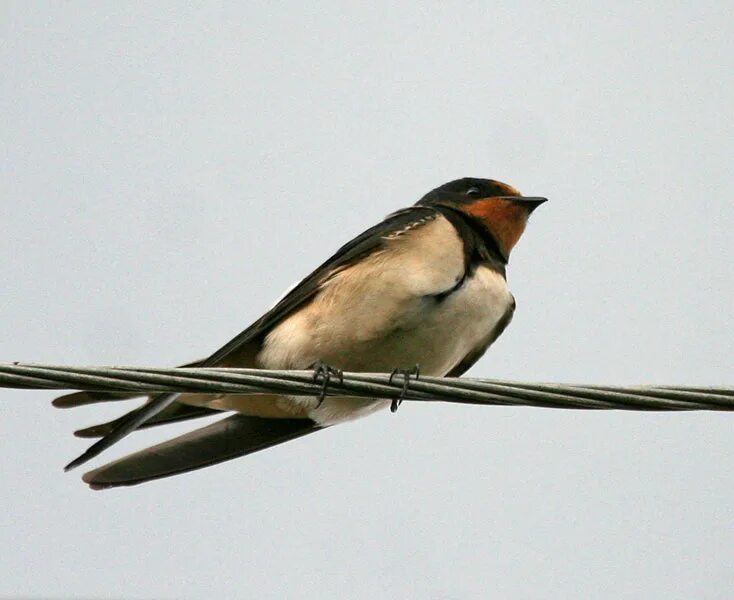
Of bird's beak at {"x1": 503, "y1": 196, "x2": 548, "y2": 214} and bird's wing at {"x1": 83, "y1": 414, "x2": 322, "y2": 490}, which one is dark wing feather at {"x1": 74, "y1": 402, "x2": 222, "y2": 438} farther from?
bird's beak at {"x1": 503, "y1": 196, "x2": 548, "y2": 214}

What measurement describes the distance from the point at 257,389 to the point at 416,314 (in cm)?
167

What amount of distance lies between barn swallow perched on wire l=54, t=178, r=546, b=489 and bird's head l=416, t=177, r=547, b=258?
39 centimetres

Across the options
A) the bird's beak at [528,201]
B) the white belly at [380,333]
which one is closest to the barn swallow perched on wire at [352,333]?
the white belly at [380,333]

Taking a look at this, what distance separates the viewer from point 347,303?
4.96 m

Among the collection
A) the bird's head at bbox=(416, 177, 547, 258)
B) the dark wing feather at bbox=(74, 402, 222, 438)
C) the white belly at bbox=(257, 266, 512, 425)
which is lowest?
the dark wing feather at bbox=(74, 402, 222, 438)

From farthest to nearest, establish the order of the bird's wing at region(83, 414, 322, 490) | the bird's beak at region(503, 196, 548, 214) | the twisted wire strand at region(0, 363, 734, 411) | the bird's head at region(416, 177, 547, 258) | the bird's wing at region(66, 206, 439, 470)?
the bird's beak at region(503, 196, 548, 214) < the bird's head at region(416, 177, 547, 258) < the bird's wing at region(66, 206, 439, 470) < the bird's wing at region(83, 414, 322, 490) < the twisted wire strand at region(0, 363, 734, 411)

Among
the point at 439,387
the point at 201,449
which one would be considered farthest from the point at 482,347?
the point at 439,387

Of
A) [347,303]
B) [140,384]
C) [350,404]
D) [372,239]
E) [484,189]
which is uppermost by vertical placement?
[484,189]

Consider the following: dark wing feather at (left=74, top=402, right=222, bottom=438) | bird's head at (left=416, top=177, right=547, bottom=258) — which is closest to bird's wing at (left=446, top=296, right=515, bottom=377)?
bird's head at (left=416, top=177, right=547, bottom=258)

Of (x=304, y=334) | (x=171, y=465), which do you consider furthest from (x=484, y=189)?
(x=171, y=465)

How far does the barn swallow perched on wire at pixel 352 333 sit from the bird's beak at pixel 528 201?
22.2 inches

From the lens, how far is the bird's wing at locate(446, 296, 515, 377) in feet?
17.2

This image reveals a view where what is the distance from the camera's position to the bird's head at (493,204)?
581cm

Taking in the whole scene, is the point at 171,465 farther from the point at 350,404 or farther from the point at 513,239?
the point at 513,239
